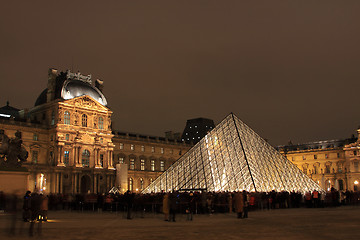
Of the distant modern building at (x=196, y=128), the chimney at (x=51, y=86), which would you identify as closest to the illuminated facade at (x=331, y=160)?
the distant modern building at (x=196, y=128)

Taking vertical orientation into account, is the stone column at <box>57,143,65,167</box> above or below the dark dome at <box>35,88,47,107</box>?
below

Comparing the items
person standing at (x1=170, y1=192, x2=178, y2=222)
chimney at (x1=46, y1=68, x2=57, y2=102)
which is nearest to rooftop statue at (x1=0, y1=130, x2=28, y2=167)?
person standing at (x1=170, y1=192, x2=178, y2=222)

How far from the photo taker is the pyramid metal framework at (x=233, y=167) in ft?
86.2

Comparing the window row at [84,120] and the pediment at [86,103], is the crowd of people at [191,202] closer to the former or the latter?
the window row at [84,120]

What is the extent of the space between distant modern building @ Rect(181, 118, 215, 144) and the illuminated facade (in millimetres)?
25036

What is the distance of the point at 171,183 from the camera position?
97.1 ft

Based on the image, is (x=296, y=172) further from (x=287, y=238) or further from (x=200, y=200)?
(x=287, y=238)

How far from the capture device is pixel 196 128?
346ft

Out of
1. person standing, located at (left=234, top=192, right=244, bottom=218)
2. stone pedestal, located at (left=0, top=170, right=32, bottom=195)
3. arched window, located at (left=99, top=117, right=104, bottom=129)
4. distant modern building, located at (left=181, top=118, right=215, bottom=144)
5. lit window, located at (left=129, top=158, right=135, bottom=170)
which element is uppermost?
distant modern building, located at (left=181, top=118, right=215, bottom=144)

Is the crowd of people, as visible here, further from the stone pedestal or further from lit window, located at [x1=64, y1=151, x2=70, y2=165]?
lit window, located at [x1=64, y1=151, x2=70, y2=165]

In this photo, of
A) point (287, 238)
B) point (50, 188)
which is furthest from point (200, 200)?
point (50, 188)

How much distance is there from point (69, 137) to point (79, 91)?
6.74m

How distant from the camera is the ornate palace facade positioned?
167ft

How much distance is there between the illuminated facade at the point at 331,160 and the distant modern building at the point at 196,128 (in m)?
25.0
